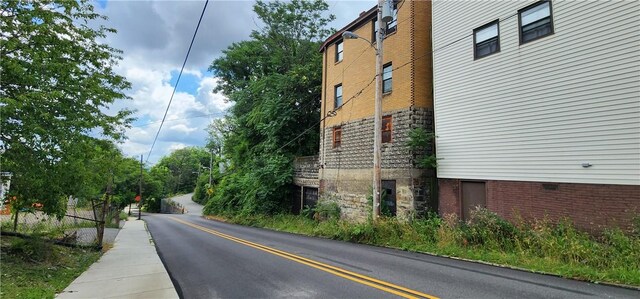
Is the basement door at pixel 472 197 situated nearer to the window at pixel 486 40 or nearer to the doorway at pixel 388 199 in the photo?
the doorway at pixel 388 199

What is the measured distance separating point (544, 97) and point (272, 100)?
61.6 ft

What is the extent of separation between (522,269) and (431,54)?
33.8 ft

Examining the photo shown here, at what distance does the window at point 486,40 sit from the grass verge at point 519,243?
557 centimetres

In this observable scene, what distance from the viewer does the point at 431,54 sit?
15.6 meters

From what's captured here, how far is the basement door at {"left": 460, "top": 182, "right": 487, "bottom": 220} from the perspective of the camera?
39.9 feet

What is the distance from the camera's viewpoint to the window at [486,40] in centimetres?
1219

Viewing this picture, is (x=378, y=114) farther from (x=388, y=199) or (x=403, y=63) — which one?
(x=388, y=199)

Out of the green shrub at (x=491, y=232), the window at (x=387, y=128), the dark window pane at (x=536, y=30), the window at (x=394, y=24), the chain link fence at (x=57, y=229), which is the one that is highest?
the window at (x=394, y=24)

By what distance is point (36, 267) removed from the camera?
857cm

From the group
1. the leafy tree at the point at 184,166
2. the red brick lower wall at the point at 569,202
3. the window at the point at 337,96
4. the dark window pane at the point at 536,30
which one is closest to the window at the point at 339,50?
the window at the point at 337,96

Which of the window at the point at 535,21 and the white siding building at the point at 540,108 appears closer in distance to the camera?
the white siding building at the point at 540,108

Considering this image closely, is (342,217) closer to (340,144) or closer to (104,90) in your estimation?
(340,144)

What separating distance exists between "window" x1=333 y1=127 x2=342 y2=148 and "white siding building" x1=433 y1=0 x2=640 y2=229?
21.9 feet

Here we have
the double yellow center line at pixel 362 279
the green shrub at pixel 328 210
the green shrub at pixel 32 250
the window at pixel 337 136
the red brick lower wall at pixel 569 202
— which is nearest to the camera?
the double yellow center line at pixel 362 279
